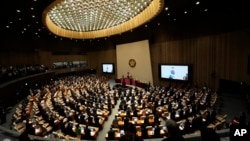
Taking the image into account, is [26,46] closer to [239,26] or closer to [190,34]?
[190,34]

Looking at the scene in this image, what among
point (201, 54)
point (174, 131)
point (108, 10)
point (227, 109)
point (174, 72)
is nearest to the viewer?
point (174, 131)

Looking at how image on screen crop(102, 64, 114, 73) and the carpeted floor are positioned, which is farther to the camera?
image on screen crop(102, 64, 114, 73)

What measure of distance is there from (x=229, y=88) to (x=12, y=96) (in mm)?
18877

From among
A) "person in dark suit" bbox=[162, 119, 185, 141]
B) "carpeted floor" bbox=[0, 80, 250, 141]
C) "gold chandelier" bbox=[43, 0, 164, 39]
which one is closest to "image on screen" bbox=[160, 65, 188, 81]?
"carpeted floor" bbox=[0, 80, 250, 141]

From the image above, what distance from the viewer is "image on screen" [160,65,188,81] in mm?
22828

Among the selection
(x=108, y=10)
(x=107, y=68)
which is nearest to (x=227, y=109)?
(x=108, y=10)

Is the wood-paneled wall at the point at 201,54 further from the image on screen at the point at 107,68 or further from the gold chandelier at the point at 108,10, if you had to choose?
the image on screen at the point at 107,68

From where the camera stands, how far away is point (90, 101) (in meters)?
17.6

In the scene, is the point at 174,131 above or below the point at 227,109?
above

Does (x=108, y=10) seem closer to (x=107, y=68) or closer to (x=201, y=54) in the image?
(x=201, y=54)

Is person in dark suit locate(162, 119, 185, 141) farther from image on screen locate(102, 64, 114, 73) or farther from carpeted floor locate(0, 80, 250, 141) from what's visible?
image on screen locate(102, 64, 114, 73)

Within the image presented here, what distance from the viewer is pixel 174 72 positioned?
2394 cm

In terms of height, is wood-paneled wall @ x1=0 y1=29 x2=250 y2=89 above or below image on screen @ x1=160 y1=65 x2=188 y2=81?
above

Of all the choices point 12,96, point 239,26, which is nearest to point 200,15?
point 239,26
